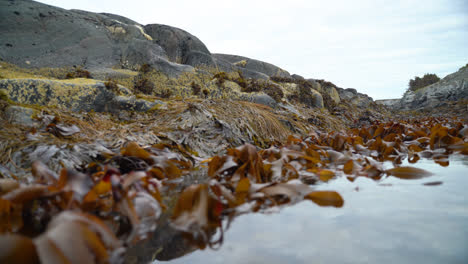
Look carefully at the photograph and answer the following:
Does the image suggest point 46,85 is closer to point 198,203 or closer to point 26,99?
point 26,99

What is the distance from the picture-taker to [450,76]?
1512 centimetres

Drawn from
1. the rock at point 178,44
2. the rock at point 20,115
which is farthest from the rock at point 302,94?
the rock at point 20,115

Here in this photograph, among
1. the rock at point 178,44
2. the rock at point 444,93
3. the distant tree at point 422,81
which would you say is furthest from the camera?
the distant tree at point 422,81

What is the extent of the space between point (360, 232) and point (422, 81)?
90.4 ft

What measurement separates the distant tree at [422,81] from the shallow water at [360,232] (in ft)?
85.9

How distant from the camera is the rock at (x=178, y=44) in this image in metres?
7.24

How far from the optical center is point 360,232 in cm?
71

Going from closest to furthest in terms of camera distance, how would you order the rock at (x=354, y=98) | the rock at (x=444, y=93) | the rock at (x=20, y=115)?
the rock at (x=20, y=115) → the rock at (x=444, y=93) → the rock at (x=354, y=98)

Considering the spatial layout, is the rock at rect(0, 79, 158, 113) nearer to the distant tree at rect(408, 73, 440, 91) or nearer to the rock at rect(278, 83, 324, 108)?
the rock at rect(278, 83, 324, 108)

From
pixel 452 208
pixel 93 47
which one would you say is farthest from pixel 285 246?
pixel 93 47

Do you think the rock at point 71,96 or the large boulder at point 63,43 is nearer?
the rock at point 71,96

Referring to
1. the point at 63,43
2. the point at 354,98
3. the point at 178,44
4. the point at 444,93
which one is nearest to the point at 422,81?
the point at 444,93

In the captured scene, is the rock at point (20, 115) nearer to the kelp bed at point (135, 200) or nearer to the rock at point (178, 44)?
the kelp bed at point (135, 200)

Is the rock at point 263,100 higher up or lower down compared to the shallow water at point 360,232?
higher up
